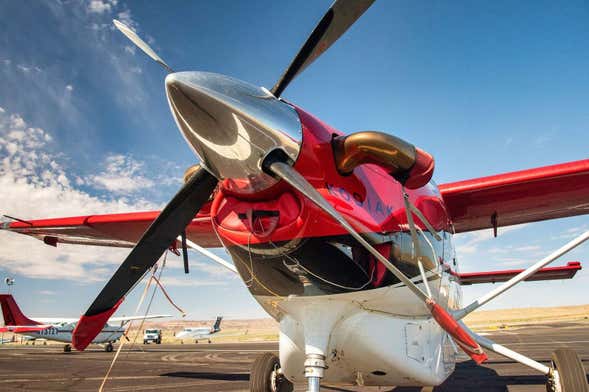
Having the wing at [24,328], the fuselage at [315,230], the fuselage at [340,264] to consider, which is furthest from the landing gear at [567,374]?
the wing at [24,328]

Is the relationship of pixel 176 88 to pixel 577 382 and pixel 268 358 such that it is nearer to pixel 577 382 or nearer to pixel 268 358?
pixel 268 358

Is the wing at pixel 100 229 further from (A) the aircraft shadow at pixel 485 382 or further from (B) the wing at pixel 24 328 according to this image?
(B) the wing at pixel 24 328

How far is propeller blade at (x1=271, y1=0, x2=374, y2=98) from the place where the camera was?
9.68 ft

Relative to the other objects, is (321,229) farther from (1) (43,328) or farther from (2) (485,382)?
(1) (43,328)

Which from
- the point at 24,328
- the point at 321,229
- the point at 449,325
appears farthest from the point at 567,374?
the point at 24,328

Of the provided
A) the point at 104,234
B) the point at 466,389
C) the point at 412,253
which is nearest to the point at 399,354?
the point at 412,253

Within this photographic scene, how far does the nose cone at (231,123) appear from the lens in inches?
97.2

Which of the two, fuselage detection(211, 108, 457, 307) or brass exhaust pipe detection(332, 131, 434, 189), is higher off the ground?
brass exhaust pipe detection(332, 131, 434, 189)

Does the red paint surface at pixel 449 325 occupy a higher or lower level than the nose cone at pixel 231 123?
lower

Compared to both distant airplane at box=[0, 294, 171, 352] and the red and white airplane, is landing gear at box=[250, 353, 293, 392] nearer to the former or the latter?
the red and white airplane

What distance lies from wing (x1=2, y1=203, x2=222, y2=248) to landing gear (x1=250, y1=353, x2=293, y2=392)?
2160 millimetres

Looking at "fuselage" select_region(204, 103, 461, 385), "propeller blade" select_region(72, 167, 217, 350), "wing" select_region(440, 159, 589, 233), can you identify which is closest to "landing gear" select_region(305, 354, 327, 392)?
"fuselage" select_region(204, 103, 461, 385)

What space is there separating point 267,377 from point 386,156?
387 cm

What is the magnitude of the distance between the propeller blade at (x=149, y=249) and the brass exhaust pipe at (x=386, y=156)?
111cm
